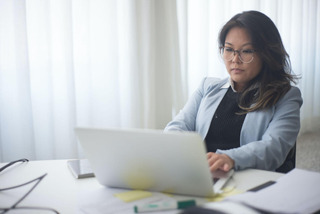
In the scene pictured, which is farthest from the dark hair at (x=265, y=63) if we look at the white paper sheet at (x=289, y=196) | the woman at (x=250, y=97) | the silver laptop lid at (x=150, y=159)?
the silver laptop lid at (x=150, y=159)

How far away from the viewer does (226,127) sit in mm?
1472

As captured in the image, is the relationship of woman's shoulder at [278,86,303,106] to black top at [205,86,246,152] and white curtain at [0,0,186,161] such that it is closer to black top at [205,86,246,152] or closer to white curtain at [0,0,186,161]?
black top at [205,86,246,152]

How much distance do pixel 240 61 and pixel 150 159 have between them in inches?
31.6

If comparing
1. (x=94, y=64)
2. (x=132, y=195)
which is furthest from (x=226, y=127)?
(x=94, y=64)

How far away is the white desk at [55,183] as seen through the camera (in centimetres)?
85

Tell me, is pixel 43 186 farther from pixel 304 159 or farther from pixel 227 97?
pixel 304 159

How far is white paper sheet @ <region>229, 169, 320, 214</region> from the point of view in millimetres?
698

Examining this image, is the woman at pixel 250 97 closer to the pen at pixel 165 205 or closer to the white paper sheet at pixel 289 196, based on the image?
the white paper sheet at pixel 289 196

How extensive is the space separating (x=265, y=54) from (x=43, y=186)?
1.01 m

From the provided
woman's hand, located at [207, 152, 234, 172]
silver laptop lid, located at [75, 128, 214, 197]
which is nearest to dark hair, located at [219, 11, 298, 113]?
woman's hand, located at [207, 152, 234, 172]

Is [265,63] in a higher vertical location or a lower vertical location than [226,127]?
higher

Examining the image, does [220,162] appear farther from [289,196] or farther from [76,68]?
[76,68]

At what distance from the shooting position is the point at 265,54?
1.42 metres

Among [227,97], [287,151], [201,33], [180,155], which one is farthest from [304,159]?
[180,155]
